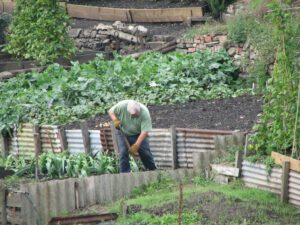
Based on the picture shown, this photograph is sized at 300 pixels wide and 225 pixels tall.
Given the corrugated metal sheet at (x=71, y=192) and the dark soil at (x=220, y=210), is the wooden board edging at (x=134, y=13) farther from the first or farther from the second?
the dark soil at (x=220, y=210)

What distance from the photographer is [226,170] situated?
16625mm

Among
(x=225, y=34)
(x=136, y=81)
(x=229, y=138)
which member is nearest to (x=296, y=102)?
(x=229, y=138)

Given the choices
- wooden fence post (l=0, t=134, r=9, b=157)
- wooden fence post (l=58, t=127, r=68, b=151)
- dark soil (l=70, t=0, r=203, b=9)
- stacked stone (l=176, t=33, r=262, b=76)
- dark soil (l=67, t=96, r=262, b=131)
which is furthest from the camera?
dark soil (l=70, t=0, r=203, b=9)

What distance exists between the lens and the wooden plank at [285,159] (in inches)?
599

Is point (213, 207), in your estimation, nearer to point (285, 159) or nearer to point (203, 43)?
point (285, 159)

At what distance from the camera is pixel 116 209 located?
613 inches

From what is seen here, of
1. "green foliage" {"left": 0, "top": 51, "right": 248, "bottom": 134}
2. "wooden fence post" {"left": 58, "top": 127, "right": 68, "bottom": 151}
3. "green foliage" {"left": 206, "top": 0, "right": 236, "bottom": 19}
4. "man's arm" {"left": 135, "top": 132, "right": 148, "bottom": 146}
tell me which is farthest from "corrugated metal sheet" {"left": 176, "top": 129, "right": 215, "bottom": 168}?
"green foliage" {"left": 206, "top": 0, "right": 236, "bottom": 19}

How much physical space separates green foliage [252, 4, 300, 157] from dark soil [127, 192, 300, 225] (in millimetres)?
1365

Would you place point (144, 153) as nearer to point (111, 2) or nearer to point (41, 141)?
point (41, 141)

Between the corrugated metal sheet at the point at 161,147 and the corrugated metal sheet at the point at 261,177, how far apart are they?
2181mm

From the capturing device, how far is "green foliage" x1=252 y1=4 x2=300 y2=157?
1628cm

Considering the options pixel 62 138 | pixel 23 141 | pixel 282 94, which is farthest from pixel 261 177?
pixel 23 141

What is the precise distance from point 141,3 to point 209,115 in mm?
11666

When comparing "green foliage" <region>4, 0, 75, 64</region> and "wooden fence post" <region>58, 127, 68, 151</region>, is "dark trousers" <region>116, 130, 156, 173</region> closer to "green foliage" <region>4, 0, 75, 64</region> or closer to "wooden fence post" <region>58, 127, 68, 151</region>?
"wooden fence post" <region>58, 127, 68, 151</region>
